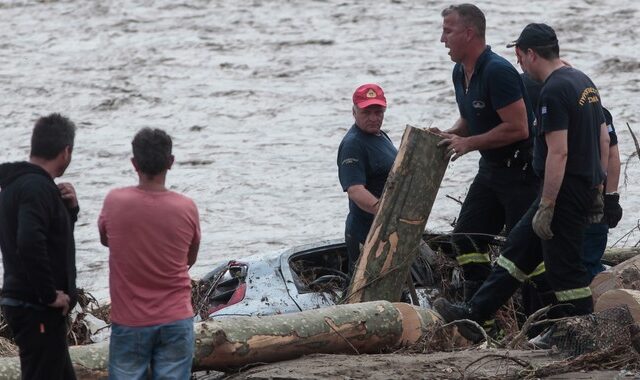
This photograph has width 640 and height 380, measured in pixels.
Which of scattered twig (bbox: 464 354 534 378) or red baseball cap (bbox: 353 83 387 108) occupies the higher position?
red baseball cap (bbox: 353 83 387 108)

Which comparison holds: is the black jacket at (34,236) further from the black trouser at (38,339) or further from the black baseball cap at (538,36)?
the black baseball cap at (538,36)

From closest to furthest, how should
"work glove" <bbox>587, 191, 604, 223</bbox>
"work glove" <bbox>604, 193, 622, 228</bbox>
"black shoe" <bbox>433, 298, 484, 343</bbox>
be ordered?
"work glove" <bbox>587, 191, 604, 223</bbox>
"black shoe" <bbox>433, 298, 484, 343</bbox>
"work glove" <bbox>604, 193, 622, 228</bbox>

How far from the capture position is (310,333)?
7797 millimetres

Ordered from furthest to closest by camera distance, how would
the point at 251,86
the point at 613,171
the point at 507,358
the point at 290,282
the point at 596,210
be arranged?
1. the point at 251,86
2. the point at 613,171
3. the point at 290,282
4. the point at 596,210
5. the point at 507,358

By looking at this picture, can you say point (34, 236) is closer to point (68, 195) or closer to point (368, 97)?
point (68, 195)

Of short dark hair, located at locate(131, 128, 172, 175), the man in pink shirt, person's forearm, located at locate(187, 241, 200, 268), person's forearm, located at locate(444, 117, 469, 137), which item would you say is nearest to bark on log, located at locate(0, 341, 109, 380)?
the man in pink shirt

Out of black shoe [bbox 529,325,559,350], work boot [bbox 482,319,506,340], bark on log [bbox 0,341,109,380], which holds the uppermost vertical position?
bark on log [bbox 0,341,109,380]

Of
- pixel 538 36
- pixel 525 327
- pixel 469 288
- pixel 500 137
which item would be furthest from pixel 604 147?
pixel 525 327

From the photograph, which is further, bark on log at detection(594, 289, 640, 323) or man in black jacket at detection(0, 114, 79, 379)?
bark on log at detection(594, 289, 640, 323)

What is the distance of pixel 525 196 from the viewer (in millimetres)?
8938

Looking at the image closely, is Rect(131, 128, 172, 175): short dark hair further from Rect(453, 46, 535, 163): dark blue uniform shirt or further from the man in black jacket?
Rect(453, 46, 535, 163): dark blue uniform shirt

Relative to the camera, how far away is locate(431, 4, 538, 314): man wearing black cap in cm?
880

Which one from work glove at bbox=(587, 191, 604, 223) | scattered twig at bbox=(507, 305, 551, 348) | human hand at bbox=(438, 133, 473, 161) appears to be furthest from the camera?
human hand at bbox=(438, 133, 473, 161)

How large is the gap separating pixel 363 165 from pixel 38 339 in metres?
3.44
